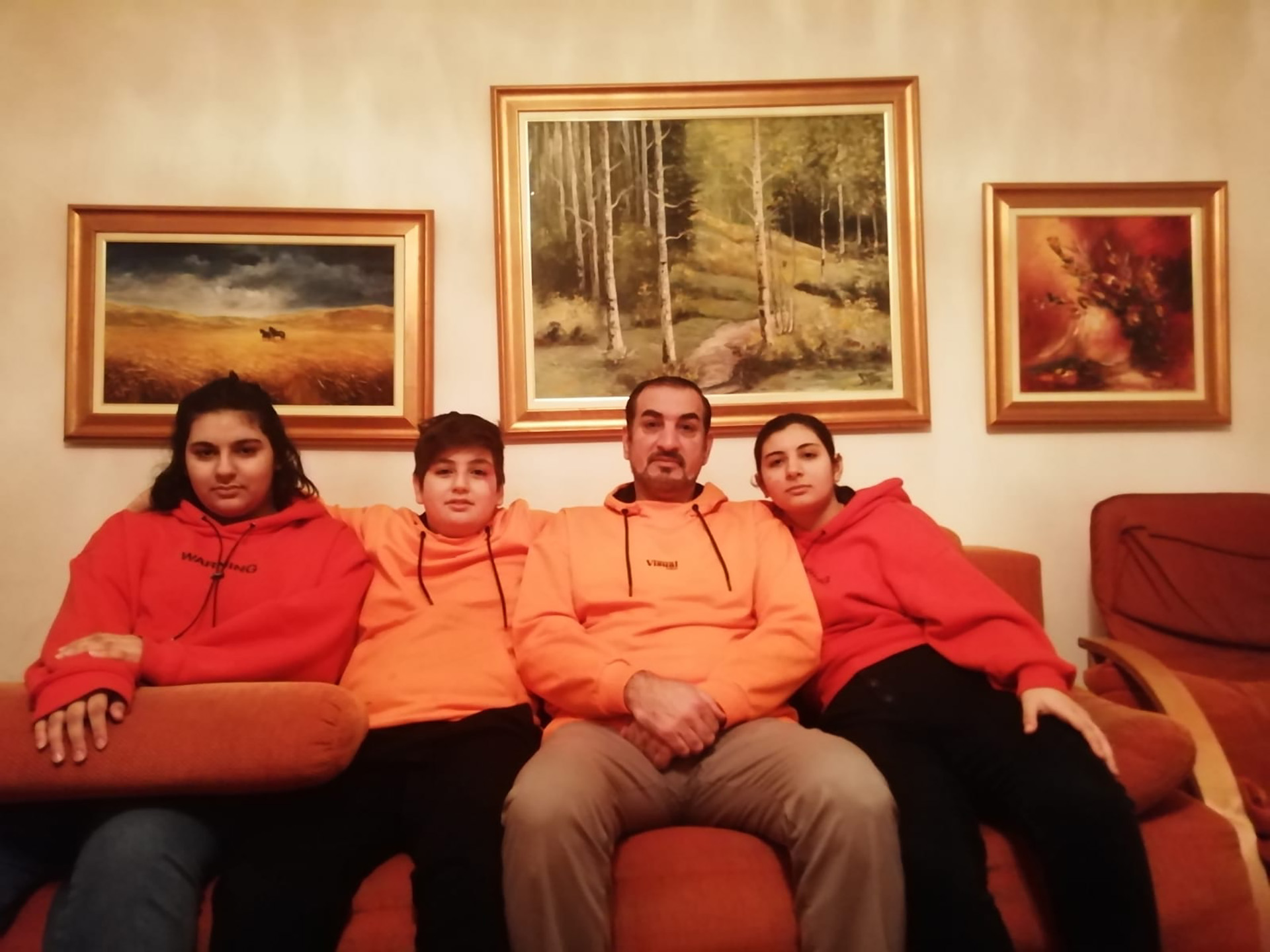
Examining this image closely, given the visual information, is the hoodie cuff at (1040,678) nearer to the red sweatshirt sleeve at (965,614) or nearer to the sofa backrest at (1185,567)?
the red sweatshirt sleeve at (965,614)

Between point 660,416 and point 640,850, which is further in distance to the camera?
point 660,416

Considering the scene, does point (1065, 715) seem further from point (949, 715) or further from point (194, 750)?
point (194, 750)

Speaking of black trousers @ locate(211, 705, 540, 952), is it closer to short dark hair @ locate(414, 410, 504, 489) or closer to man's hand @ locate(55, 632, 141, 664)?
man's hand @ locate(55, 632, 141, 664)

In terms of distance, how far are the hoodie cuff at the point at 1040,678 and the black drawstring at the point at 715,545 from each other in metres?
0.57

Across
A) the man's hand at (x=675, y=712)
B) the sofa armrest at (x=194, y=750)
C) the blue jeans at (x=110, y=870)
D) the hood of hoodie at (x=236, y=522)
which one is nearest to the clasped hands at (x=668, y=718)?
the man's hand at (x=675, y=712)

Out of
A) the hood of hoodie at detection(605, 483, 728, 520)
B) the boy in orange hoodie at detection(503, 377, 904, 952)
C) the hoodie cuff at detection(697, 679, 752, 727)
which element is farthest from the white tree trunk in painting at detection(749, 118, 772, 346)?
A: the hoodie cuff at detection(697, 679, 752, 727)

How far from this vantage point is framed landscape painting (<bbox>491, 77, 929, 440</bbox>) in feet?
7.11

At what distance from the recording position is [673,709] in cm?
137

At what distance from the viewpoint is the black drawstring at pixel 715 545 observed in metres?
1.66

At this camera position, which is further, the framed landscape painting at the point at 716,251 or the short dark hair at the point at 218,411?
the framed landscape painting at the point at 716,251

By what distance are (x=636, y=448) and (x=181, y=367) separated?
129cm

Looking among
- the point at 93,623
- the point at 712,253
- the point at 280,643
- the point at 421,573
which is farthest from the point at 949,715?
the point at 93,623

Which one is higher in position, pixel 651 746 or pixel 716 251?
pixel 716 251

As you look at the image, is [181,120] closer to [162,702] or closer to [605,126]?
[605,126]
